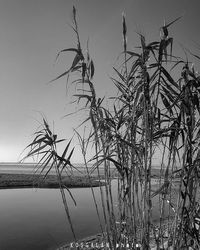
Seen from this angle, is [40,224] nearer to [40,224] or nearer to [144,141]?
[40,224]

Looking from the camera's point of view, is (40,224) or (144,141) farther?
(40,224)

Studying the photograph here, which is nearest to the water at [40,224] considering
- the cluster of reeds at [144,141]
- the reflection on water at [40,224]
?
the reflection on water at [40,224]

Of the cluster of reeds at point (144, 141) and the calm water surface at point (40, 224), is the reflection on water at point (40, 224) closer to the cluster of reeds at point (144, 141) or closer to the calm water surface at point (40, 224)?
the calm water surface at point (40, 224)

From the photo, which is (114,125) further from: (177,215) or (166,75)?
(177,215)

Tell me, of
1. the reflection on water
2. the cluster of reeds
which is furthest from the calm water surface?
the cluster of reeds

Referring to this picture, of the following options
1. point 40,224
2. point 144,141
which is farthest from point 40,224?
point 144,141

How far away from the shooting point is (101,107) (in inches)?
143

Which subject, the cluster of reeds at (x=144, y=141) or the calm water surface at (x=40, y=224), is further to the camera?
the calm water surface at (x=40, y=224)

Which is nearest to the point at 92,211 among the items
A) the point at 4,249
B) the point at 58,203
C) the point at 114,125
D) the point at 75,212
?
the point at 75,212

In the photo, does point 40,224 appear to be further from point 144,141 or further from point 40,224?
point 144,141

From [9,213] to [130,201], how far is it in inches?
436

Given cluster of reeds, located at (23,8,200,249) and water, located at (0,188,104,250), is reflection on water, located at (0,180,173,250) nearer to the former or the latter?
water, located at (0,188,104,250)

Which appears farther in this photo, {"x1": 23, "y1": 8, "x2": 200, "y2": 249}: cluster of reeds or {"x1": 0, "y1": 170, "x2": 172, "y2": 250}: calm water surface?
{"x1": 0, "y1": 170, "x2": 172, "y2": 250}: calm water surface

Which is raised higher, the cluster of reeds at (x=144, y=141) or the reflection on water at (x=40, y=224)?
the cluster of reeds at (x=144, y=141)
